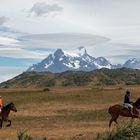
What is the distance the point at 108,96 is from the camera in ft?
227

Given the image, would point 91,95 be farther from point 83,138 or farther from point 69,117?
point 83,138

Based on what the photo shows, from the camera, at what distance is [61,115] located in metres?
48.2

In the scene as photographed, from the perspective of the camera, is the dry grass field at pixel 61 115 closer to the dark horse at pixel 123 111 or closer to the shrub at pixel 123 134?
the dark horse at pixel 123 111

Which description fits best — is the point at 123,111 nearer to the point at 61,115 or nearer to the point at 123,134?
the point at 61,115

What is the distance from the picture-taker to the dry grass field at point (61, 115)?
105 feet

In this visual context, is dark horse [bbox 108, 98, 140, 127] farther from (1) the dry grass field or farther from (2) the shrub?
(2) the shrub

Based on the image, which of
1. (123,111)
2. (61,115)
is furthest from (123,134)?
→ (61,115)

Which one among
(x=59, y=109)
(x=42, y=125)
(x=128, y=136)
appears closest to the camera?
(x=128, y=136)

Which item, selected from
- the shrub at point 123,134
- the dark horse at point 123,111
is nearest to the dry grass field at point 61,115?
the dark horse at point 123,111

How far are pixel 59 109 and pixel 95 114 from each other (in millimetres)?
7241

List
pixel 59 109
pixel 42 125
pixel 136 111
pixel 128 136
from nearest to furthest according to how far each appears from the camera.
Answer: pixel 128 136, pixel 136 111, pixel 42 125, pixel 59 109

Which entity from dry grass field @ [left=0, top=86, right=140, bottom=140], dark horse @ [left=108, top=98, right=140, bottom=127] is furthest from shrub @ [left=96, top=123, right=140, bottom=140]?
dark horse @ [left=108, top=98, right=140, bottom=127]

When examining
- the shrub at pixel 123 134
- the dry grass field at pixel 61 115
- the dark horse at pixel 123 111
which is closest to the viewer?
the shrub at pixel 123 134

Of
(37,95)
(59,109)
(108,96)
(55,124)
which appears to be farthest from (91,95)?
(55,124)
